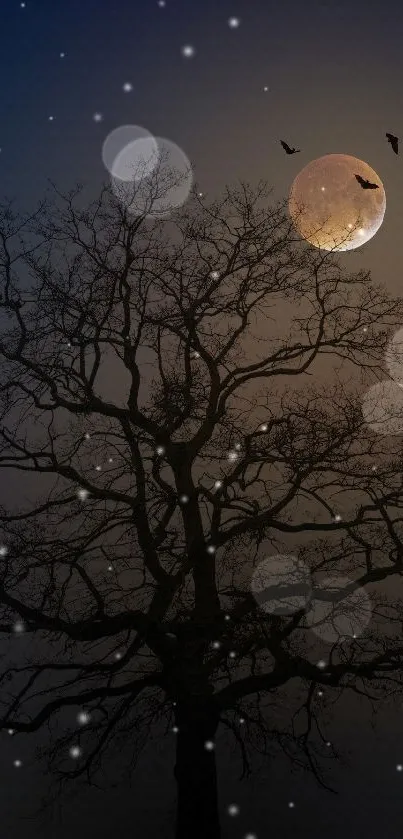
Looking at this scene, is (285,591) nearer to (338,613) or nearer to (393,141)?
(338,613)

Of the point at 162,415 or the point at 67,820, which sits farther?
the point at 67,820

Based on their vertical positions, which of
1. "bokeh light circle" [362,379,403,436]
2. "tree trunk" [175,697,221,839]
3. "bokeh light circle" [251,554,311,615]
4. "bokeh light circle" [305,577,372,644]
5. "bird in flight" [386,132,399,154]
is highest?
"bird in flight" [386,132,399,154]

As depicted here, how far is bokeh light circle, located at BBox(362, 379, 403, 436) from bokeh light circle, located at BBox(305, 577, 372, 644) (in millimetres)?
1742

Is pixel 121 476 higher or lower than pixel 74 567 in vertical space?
higher

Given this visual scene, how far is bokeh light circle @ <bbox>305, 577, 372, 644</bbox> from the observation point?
6.67 meters

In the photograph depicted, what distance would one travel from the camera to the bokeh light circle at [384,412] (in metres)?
6.99

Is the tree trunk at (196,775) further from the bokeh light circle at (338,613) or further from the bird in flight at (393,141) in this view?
the bird in flight at (393,141)

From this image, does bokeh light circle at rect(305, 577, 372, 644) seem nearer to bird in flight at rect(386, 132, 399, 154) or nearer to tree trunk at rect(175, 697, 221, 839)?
tree trunk at rect(175, 697, 221, 839)

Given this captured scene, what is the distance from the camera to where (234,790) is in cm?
1009

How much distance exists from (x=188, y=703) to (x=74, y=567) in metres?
2.03

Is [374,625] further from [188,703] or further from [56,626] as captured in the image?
[56,626]

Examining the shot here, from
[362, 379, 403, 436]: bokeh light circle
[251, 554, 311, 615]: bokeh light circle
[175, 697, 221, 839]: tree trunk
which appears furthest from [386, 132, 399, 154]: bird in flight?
[175, 697, 221, 839]: tree trunk

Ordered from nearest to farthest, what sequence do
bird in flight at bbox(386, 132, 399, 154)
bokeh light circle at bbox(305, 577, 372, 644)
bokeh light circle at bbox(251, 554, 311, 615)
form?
bird in flight at bbox(386, 132, 399, 154) → bokeh light circle at bbox(305, 577, 372, 644) → bokeh light circle at bbox(251, 554, 311, 615)

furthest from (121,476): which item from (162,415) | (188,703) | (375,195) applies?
(375,195)
